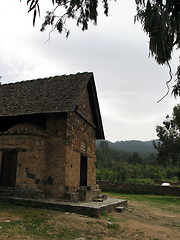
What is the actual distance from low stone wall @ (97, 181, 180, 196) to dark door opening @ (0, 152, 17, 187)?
1665 cm

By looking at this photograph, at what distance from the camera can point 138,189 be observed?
25.7 m

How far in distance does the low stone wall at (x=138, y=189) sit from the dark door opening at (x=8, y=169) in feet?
54.6

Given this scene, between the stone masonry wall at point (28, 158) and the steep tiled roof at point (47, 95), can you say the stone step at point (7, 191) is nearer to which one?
the stone masonry wall at point (28, 158)

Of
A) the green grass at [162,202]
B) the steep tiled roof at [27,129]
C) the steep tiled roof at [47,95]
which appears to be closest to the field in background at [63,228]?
the steep tiled roof at [27,129]

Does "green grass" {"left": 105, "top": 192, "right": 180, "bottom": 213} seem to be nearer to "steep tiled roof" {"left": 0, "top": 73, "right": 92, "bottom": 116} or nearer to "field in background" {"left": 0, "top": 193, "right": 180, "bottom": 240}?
"field in background" {"left": 0, "top": 193, "right": 180, "bottom": 240}

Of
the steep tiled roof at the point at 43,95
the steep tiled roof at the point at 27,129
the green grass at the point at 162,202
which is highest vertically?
the steep tiled roof at the point at 43,95

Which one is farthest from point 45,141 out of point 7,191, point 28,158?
point 7,191

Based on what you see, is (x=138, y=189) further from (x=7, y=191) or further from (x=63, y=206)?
(x=7, y=191)

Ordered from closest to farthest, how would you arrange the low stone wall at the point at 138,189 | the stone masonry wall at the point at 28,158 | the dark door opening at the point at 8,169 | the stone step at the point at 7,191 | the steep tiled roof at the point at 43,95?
the stone step at the point at 7,191
the stone masonry wall at the point at 28,158
the dark door opening at the point at 8,169
the steep tiled roof at the point at 43,95
the low stone wall at the point at 138,189

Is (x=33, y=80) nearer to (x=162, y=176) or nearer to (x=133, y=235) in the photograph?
(x=133, y=235)

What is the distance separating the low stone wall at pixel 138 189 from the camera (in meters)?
24.5

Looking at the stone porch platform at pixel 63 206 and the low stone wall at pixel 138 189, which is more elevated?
the stone porch platform at pixel 63 206

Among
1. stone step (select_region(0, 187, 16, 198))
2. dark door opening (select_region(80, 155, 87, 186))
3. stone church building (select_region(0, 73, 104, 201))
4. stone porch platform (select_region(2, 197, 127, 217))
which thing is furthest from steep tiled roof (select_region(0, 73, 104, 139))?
stone porch platform (select_region(2, 197, 127, 217))

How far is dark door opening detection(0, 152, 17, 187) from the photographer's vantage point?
12023 mm
